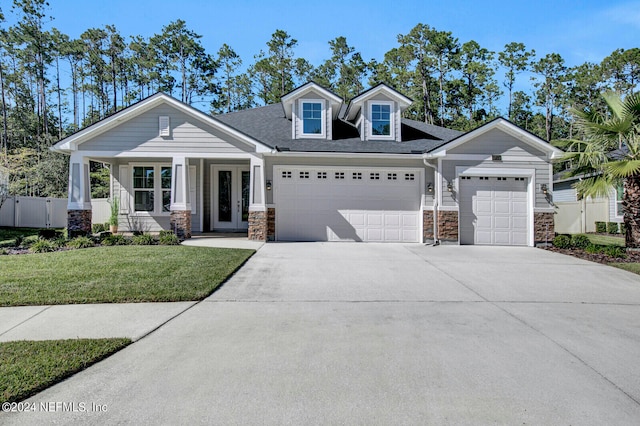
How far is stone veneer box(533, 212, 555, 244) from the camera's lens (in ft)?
40.2

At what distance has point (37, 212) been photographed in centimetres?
1833

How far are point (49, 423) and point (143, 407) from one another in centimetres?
→ 59

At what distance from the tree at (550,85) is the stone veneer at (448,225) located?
93.9ft

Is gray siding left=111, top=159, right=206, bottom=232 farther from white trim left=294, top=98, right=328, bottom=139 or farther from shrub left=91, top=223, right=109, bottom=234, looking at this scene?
white trim left=294, top=98, right=328, bottom=139

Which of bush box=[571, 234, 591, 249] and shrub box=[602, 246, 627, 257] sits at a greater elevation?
bush box=[571, 234, 591, 249]

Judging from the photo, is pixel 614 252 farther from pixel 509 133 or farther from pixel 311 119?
pixel 311 119

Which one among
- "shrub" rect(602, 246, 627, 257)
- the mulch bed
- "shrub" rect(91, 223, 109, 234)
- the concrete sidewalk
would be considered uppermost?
"shrub" rect(91, 223, 109, 234)

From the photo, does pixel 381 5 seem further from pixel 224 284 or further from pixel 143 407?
pixel 143 407

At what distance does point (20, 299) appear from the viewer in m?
5.43

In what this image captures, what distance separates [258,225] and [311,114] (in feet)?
15.0

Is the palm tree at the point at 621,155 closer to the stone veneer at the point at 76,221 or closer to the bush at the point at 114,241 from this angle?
the bush at the point at 114,241

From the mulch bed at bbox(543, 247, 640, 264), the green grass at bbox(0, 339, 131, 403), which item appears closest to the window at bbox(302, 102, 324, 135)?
the mulch bed at bbox(543, 247, 640, 264)

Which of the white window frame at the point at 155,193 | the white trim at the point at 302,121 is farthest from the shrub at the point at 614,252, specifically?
the white window frame at the point at 155,193

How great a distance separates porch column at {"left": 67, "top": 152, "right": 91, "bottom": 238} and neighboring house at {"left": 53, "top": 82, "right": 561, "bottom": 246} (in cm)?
3
